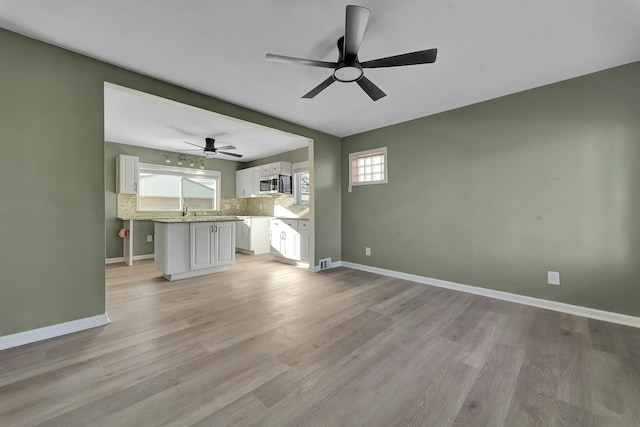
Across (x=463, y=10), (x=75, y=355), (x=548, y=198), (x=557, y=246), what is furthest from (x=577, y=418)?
(x=75, y=355)

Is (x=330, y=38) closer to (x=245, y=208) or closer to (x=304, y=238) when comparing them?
(x=304, y=238)

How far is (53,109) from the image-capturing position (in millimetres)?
2152

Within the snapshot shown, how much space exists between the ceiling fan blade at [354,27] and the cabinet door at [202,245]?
3230mm

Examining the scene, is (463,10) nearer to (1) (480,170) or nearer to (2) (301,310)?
(1) (480,170)

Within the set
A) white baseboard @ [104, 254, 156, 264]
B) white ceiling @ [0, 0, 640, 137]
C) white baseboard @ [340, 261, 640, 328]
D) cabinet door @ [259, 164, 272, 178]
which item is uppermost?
white ceiling @ [0, 0, 640, 137]

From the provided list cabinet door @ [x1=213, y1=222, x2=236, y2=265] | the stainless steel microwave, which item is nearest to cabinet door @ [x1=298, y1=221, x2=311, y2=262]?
cabinet door @ [x1=213, y1=222, x2=236, y2=265]

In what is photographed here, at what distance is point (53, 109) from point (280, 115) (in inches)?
93.9

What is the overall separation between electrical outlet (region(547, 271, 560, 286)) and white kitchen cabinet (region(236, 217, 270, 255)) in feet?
17.0

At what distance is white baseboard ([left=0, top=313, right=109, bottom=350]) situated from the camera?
198cm

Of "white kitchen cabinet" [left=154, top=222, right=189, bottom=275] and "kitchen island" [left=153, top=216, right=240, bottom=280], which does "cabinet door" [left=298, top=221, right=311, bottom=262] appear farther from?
"white kitchen cabinet" [left=154, top=222, right=189, bottom=275]

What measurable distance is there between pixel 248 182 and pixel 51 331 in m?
5.05

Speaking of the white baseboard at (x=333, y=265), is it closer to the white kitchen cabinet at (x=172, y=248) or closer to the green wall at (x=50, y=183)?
the white kitchen cabinet at (x=172, y=248)

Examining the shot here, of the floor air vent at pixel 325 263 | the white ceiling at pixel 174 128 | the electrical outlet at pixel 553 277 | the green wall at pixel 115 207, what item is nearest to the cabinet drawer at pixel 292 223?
the floor air vent at pixel 325 263

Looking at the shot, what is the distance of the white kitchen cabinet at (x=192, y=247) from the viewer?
148 inches
